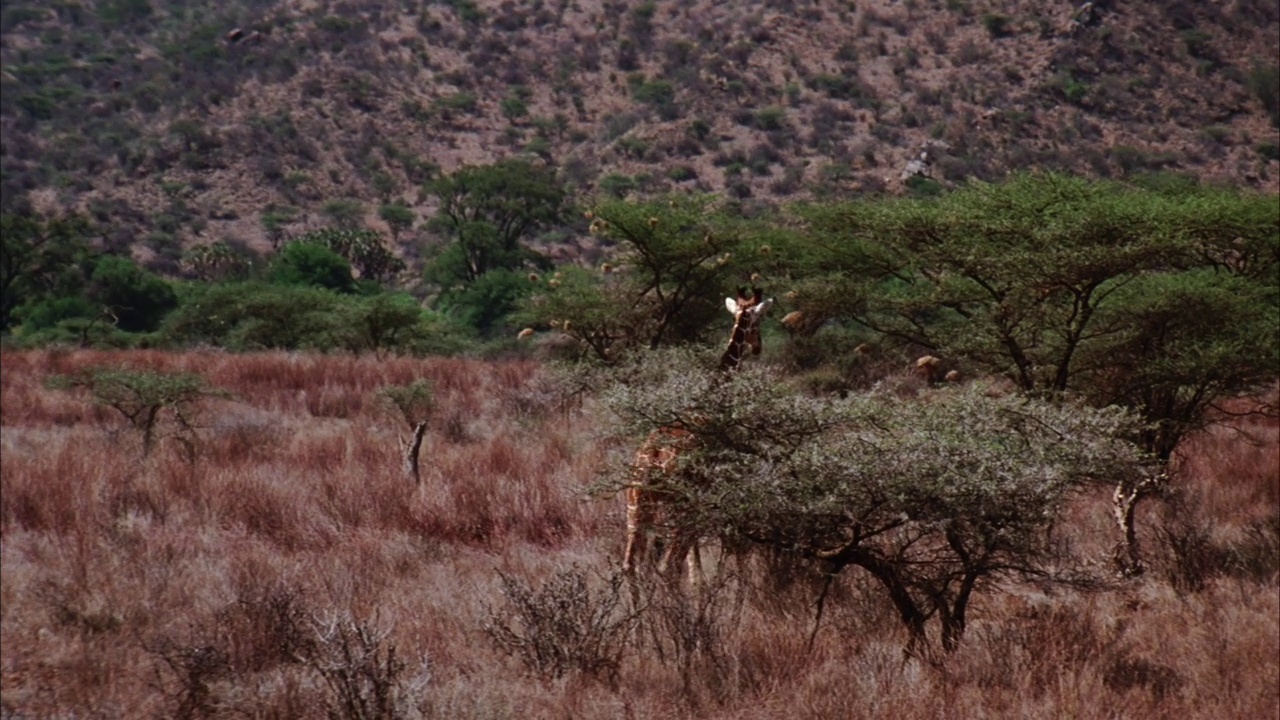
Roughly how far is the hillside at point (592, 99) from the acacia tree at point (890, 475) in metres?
32.1

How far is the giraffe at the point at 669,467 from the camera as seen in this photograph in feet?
20.2

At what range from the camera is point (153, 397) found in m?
12.2

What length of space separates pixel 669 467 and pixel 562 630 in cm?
109

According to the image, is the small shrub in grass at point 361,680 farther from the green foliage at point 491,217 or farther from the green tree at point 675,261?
the green foliage at point 491,217

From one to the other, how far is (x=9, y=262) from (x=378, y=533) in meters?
32.7

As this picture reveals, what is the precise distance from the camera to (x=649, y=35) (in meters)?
58.5

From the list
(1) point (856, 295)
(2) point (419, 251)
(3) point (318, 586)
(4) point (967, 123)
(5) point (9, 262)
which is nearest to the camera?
(3) point (318, 586)

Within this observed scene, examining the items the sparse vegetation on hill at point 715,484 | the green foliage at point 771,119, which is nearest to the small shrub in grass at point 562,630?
the sparse vegetation on hill at point 715,484

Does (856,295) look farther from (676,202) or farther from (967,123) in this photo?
(967,123)

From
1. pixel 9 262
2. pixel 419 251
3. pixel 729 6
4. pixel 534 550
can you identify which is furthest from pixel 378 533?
pixel 729 6

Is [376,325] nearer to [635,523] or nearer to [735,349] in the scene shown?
[735,349]

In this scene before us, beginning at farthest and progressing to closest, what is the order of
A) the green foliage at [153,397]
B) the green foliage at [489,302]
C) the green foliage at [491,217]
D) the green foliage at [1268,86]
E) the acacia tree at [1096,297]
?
1. the green foliage at [491,217]
2. the green foliage at [1268,86]
3. the green foliage at [489,302]
4. the green foliage at [153,397]
5. the acacia tree at [1096,297]

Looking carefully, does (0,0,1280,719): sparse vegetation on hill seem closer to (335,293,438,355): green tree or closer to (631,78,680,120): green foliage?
(335,293,438,355): green tree

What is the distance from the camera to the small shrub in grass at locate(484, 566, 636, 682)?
535cm
